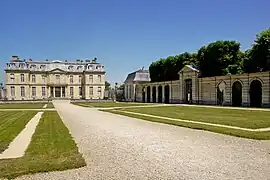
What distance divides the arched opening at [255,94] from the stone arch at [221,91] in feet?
12.9

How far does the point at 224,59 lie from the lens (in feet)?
126

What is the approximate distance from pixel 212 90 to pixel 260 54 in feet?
25.8

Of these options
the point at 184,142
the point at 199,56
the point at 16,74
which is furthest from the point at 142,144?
the point at 16,74

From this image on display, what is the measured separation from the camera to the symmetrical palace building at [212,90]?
30.2 m

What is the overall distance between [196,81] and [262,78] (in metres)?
11.7

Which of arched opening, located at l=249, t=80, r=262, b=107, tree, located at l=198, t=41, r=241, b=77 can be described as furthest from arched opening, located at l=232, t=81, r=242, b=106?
tree, located at l=198, t=41, r=241, b=77

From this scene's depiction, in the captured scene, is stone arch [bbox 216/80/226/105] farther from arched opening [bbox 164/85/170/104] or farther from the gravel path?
the gravel path

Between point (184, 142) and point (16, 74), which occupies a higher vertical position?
point (16, 74)

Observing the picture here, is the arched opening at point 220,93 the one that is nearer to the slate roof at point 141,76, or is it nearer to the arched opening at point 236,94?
the arched opening at point 236,94

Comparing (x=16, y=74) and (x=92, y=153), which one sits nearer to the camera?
(x=92, y=153)

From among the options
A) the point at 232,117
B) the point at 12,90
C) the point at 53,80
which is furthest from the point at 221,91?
the point at 12,90

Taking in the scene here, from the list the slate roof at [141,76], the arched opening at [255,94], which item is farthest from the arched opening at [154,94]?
the arched opening at [255,94]

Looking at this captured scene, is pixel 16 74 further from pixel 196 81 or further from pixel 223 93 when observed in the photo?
pixel 223 93

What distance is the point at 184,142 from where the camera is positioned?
28.1ft
